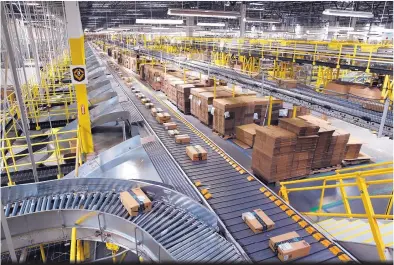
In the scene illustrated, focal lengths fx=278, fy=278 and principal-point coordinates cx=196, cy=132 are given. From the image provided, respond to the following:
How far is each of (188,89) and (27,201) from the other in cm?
934

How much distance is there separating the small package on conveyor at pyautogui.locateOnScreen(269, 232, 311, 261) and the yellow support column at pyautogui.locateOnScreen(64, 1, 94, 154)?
18.4ft

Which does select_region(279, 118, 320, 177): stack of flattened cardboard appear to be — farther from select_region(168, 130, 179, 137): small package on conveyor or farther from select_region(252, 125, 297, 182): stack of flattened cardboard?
select_region(168, 130, 179, 137): small package on conveyor

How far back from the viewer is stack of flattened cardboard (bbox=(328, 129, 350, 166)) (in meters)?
8.41

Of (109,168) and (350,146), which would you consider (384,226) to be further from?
(109,168)

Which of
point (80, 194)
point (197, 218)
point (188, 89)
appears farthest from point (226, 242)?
point (188, 89)

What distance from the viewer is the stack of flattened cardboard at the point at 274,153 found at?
23.4ft

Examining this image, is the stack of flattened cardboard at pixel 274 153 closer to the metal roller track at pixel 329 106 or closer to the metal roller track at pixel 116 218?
the metal roller track at pixel 329 106

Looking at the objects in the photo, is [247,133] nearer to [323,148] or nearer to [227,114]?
[227,114]

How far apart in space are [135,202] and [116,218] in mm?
346

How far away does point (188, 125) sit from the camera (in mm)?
8367

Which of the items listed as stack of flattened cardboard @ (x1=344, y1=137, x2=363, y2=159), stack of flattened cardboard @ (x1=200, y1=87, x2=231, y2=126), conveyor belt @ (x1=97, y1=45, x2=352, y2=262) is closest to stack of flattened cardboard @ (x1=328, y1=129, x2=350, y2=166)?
stack of flattened cardboard @ (x1=344, y1=137, x2=363, y2=159)

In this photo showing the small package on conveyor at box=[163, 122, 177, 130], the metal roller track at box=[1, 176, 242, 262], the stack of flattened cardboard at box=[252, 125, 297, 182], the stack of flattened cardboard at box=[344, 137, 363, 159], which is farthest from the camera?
the stack of flattened cardboard at box=[344, 137, 363, 159]

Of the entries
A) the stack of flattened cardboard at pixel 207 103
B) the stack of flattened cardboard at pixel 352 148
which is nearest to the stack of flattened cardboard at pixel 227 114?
the stack of flattened cardboard at pixel 207 103

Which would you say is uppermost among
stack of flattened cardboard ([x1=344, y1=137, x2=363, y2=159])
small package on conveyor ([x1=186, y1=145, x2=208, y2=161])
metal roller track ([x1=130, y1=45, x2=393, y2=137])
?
metal roller track ([x1=130, y1=45, x2=393, y2=137])
